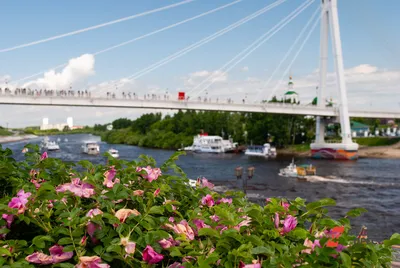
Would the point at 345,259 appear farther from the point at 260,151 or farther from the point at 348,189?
the point at 260,151

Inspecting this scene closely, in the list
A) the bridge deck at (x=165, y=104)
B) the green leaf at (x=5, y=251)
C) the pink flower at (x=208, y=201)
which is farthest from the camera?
the bridge deck at (x=165, y=104)

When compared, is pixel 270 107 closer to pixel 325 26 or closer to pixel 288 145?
pixel 325 26

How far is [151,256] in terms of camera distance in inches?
65.4

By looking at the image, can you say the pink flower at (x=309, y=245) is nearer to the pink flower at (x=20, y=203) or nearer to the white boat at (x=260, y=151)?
the pink flower at (x=20, y=203)

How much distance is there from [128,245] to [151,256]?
0.10m

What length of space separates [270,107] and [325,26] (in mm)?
10172

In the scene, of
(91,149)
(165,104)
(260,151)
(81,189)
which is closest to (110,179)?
(81,189)

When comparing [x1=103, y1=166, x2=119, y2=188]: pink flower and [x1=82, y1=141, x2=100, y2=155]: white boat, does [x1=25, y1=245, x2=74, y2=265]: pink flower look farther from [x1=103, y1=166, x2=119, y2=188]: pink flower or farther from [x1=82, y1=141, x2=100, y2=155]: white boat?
[x1=82, y1=141, x2=100, y2=155]: white boat

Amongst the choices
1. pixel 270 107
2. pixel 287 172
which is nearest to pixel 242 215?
pixel 287 172

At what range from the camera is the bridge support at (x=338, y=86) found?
4053cm

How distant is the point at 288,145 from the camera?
5862 centimetres

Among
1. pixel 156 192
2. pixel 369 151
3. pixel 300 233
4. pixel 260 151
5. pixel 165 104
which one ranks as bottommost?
pixel 260 151

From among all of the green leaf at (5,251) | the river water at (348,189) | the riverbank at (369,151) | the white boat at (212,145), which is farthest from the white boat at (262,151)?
the green leaf at (5,251)

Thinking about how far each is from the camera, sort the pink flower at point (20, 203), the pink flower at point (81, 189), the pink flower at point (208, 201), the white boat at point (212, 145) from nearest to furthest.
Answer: the pink flower at point (20, 203) → the pink flower at point (81, 189) → the pink flower at point (208, 201) → the white boat at point (212, 145)
